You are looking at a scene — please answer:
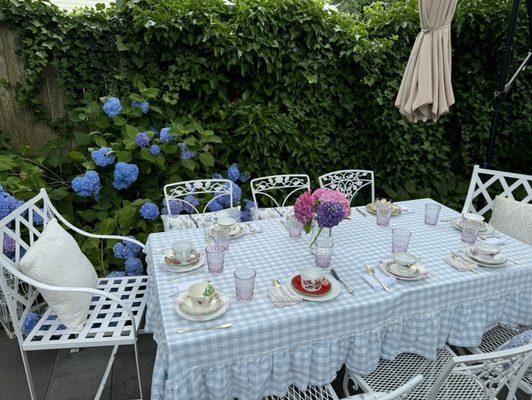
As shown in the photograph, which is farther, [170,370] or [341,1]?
[341,1]

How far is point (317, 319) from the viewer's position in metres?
1.32

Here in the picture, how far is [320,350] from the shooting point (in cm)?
135

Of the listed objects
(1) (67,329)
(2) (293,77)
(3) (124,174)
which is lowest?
(1) (67,329)

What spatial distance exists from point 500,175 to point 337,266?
60.3 inches

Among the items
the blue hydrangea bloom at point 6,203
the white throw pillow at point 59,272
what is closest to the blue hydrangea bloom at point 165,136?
the blue hydrangea bloom at point 6,203

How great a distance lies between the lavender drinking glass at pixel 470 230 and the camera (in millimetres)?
1879

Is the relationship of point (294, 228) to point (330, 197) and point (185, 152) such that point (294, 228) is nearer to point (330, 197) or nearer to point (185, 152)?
point (330, 197)

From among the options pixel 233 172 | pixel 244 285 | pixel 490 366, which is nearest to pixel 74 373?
pixel 244 285

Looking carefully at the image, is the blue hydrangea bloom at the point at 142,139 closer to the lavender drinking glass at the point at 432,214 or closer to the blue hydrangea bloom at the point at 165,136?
the blue hydrangea bloom at the point at 165,136

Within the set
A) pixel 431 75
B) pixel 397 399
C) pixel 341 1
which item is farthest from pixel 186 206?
pixel 341 1

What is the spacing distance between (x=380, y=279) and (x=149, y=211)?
1699mm

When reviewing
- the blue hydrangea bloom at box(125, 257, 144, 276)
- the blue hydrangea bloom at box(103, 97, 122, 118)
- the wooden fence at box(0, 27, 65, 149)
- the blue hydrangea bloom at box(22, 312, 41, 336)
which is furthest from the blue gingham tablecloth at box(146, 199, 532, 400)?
the wooden fence at box(0, 27, 65, 149)

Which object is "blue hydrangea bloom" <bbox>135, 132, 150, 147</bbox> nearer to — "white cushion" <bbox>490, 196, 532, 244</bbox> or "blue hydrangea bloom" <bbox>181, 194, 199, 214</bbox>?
"blue hydrangea bloom" <bbox>181, 194, 199, 214</bbox>

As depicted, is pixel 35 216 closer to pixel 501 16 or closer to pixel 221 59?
pixel 221 59
